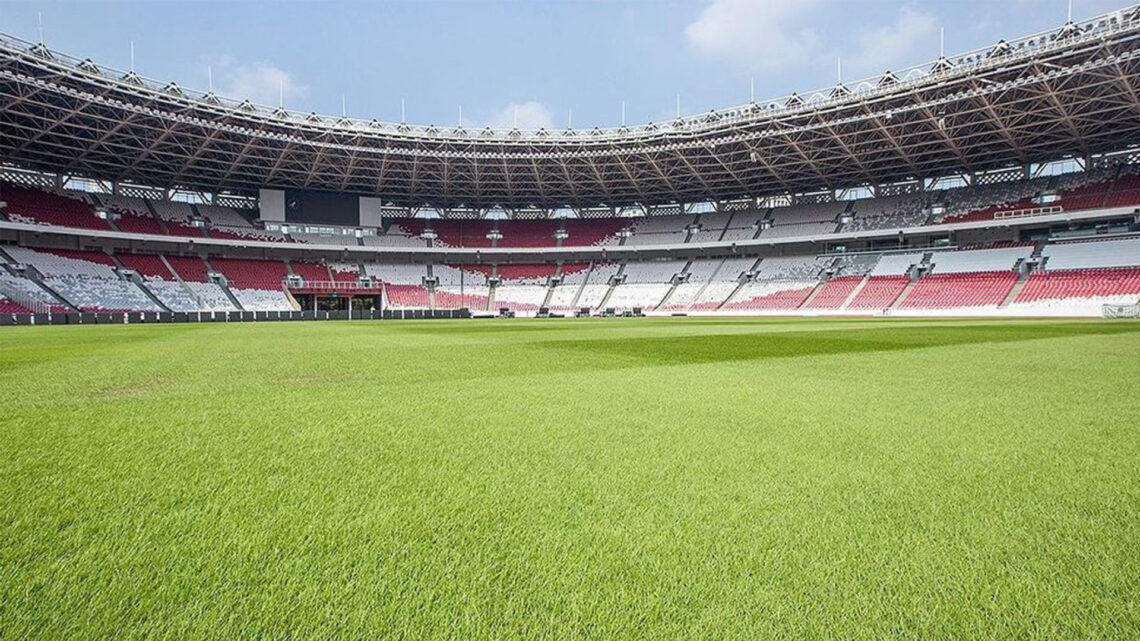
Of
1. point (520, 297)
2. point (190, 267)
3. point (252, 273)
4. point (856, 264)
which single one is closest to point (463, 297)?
point (520, 297)

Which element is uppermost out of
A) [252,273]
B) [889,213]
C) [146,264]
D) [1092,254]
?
[889,213]

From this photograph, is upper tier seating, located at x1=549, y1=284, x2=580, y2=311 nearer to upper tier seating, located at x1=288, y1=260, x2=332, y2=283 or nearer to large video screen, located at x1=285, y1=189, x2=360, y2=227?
large video screen, located at x1=285, y1=189, x2=360, y2=227

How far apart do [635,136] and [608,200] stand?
18782mm

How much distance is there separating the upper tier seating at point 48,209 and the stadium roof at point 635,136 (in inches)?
96.0

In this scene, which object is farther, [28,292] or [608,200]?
[608,200]

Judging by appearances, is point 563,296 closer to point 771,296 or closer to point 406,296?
point 406,296

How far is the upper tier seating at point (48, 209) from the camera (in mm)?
41281

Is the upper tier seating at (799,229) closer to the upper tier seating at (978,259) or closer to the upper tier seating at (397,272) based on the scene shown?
the upper tier seating at (978,259)

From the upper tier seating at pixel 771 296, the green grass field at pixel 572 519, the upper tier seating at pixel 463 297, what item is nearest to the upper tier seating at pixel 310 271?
the upper tier seating at pixel 463 297

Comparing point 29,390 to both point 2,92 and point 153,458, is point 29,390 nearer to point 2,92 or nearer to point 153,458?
point 153,458

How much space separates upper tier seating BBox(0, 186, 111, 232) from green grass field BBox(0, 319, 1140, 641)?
5187 cm

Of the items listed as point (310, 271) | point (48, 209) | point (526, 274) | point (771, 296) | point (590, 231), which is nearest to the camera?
point (48, 209)

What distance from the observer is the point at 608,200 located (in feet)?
199

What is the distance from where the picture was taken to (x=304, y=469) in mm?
2877
